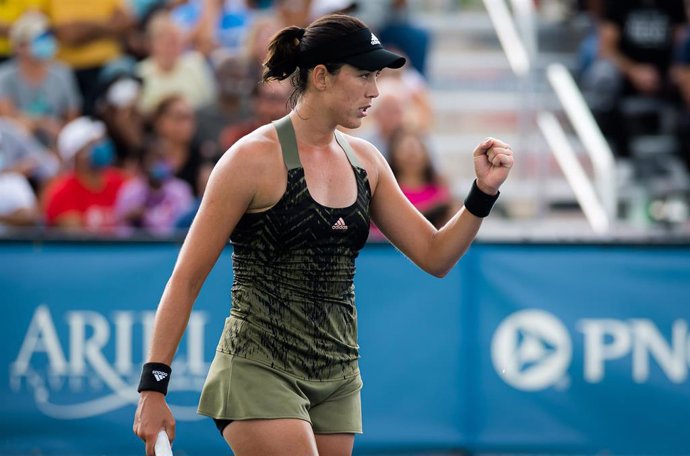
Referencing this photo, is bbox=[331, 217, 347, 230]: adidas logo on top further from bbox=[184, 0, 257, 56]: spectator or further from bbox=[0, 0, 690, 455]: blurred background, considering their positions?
bbox=[184, 0, 257, 56]: spectator

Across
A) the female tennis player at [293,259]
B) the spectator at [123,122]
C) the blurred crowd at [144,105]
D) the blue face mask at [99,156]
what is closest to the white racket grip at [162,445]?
the female tennis player at [293,259]

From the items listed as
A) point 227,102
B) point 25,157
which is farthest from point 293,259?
point 227,102

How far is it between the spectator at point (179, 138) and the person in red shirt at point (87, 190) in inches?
18.2

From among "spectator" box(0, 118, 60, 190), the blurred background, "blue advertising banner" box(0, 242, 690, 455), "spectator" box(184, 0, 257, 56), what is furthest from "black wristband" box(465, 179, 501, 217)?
"spectator" box(184, 0, 257, 56)

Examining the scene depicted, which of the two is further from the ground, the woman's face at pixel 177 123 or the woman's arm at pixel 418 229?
the woman's face at pixel 177 123

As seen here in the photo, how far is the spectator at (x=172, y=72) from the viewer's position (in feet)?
35.4

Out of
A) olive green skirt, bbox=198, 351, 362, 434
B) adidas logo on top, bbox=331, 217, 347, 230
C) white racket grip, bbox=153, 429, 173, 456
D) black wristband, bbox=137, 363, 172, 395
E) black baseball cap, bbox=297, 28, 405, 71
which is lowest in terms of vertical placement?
white racket grip, bbox=153, 429, 173, 456

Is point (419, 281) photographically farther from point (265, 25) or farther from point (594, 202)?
point (265, 25)

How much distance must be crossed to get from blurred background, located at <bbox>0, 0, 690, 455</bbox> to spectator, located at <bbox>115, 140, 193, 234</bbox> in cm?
2

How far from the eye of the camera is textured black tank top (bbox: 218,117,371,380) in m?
4.05

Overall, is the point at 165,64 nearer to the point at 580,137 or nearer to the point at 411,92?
the point at 411,92

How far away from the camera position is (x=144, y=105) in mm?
10602

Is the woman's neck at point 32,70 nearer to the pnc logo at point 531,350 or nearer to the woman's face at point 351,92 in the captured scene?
the pnc logo at point 531,350

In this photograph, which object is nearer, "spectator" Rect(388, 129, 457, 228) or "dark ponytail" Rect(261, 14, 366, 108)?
"dark ponytail" Rect(261, 14, 366, 108)
